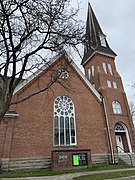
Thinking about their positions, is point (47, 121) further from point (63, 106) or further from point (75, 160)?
point (75, 160)

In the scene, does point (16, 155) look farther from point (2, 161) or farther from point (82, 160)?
point (82, 160)

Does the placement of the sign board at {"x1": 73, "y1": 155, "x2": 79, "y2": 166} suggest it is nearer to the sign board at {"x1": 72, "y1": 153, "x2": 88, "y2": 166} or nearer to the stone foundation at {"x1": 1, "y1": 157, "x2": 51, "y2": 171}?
the sign board at {"x1": 72, "y1": 153, "x2": 88, "y2": 166}

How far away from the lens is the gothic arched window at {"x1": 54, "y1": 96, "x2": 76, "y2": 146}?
609 inches

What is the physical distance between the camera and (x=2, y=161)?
1241cm

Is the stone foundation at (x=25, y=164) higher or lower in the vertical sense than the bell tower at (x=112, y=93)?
lower

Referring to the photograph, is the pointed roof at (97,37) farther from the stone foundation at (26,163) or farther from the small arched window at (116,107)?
the stone foundation at (26,163)

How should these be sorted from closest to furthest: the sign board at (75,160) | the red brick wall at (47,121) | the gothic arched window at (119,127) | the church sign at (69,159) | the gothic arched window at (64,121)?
the church sign at (69,159) < the sign board at (75,160) < the red brick wall at (47,121) < the gothic arched window at (64,121) < the gothic arched window at (119,127)

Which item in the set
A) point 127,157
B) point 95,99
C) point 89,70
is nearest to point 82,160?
point 127,157

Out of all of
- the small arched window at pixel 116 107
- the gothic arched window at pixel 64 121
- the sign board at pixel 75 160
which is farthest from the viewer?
the small arched window at pixel 116 107

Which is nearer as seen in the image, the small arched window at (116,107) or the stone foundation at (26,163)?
the stone foundation at (26,163)

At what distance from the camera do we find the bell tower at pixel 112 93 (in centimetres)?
1866

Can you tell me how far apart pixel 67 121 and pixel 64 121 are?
1.03 ft

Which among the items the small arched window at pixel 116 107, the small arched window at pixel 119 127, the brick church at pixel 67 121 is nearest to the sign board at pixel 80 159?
the brick church at pixel 67 121

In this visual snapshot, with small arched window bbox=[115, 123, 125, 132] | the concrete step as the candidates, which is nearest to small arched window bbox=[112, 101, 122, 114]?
small arched window bbox=[115, 123, 125, 132]
